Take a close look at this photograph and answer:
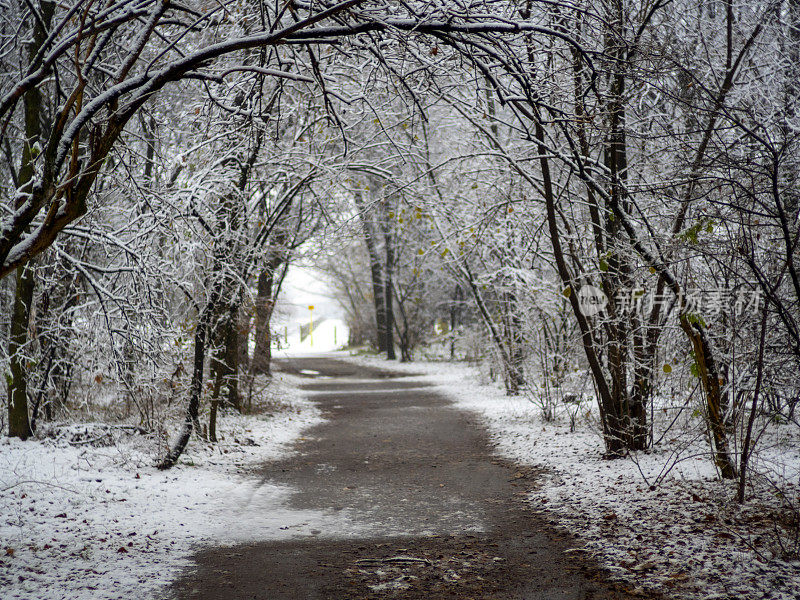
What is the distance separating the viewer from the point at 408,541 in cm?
547

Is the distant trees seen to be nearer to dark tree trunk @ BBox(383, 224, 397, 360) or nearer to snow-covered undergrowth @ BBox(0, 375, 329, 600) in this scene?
snow-covered undergrowth @ BBox(0, 375, 329, 600)

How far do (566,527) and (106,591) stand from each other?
11.9 ft

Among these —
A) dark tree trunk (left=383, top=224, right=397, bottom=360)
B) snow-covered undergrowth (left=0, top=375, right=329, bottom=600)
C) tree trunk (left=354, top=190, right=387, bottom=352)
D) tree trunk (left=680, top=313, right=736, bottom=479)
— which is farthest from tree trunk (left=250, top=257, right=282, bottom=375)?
tree trunk (left=354, top=190, right=387, bottom=352)

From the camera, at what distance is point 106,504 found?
6348 millimetres

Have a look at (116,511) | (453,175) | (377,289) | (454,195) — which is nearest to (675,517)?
(116,511)

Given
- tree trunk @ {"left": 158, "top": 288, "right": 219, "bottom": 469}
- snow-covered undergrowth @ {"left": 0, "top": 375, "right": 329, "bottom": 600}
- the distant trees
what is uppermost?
Answer: the distant trees

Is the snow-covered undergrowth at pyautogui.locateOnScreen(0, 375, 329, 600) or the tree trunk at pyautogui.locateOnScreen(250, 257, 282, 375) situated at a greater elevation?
the tree trunk at pyautogui.locateOnScreen(250, 257, 282, 375)

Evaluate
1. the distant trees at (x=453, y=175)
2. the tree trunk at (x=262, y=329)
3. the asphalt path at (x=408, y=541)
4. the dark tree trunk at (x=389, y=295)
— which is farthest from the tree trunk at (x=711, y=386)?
the dark tree trunk at (x=389, y=295)

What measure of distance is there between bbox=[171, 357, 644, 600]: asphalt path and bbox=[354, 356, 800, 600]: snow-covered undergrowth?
0.29 meters

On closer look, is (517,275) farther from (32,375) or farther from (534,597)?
(534,597)

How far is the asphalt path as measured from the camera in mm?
4410

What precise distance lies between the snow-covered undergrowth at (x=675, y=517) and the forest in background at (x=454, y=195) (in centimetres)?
23

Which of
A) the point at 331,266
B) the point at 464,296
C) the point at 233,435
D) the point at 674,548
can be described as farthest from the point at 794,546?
the point at 331,266

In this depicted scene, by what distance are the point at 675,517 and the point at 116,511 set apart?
4.96 metres
